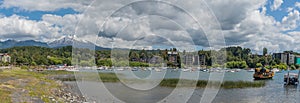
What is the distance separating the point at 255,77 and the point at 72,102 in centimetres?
7832

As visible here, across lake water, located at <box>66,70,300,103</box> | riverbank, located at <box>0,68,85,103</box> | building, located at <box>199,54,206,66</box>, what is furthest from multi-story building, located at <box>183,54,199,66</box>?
riverbank, located at <box>0,68,85,103</box>

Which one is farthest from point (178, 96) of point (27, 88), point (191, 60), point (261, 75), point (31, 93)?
point (191, 60)

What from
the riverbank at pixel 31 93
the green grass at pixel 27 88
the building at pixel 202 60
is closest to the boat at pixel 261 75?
the green grass at pixel 27 88

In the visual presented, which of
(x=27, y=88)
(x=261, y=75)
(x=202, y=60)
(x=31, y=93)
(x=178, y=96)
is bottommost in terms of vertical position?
(x=261, y=75)

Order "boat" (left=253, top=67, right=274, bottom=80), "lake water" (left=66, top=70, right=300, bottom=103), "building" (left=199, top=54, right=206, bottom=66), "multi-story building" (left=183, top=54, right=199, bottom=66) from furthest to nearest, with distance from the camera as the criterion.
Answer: "building" (left=199, top=54, right=206, bottom=66) < "multi-story building" (left=183, top=54, right=199, bottom=66) < "boat" (left=253, top=67, right=274, bottom=80) < "lake water" (left=66, top=70, right=300, bottom=103)

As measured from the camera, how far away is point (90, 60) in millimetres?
176750

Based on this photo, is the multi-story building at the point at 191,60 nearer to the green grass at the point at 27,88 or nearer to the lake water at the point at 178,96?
the lake water at the point at 178,96

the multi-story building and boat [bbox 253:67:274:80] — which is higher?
the multi-story building

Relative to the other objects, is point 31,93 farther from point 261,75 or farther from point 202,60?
point 202,60

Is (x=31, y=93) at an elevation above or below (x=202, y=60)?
above

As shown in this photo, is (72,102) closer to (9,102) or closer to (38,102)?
(38,102)

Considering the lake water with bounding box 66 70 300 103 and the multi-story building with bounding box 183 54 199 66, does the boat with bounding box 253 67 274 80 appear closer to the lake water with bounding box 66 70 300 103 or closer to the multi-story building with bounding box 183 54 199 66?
the lake water with bounding box 66 70 300 103

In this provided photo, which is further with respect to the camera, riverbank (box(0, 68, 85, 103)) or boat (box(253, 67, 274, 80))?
boat (box(253, 67, 274, 80))

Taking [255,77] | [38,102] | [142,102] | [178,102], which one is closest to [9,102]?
[38,102]
